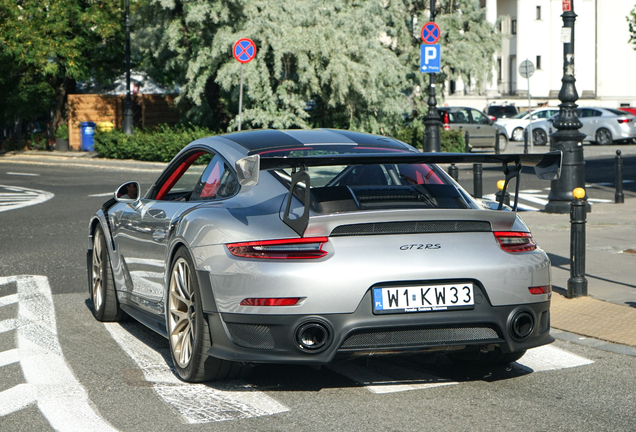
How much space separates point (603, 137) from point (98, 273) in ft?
104

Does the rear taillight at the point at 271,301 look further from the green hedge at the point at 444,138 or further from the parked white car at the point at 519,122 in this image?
the parked white car at the point at 519,122

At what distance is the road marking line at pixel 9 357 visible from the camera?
18.5 ft

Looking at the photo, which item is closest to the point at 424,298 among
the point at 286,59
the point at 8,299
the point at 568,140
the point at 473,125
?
the point at 8,299

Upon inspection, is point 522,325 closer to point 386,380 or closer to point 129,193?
point 386,380

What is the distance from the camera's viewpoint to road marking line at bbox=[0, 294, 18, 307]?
7.62 m

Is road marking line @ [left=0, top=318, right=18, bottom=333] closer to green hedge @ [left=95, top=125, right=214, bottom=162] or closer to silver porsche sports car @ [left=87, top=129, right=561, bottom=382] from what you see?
silver porsche sports car @ [left=87, top=129, right=561, bottom=382]

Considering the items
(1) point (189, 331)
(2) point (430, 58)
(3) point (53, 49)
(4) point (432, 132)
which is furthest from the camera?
(3) point (53, 49)

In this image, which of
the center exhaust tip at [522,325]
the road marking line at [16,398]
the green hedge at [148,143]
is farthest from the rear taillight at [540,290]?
the green hedge at [148,143]

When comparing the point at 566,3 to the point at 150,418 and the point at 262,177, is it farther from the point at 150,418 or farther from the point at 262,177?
the point at 150,418

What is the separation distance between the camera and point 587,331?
256 inches

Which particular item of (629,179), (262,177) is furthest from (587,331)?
(629,179)

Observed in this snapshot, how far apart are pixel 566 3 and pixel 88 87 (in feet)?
97.2

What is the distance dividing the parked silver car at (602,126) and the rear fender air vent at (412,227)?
31.5 metres

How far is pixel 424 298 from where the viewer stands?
14.8 ft
